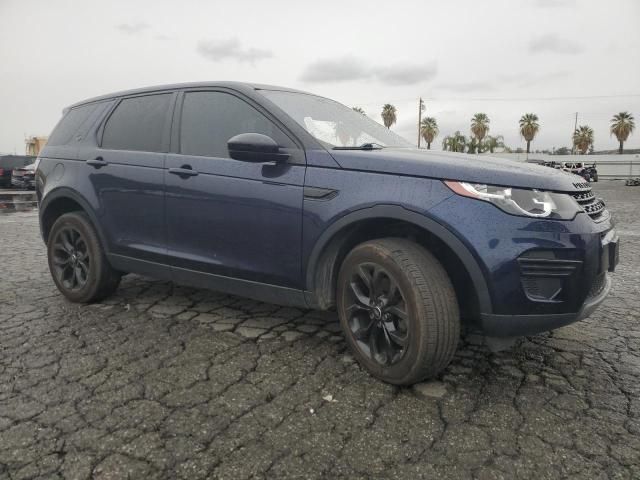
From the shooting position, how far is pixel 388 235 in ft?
9.07

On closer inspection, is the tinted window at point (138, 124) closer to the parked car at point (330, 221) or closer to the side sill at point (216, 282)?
the parked car at point (330, 221)

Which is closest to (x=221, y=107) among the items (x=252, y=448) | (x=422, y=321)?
(x=422, y=321)

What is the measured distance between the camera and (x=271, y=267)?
9.68 feet

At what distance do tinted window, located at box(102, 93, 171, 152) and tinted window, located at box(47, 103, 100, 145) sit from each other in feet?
1.27

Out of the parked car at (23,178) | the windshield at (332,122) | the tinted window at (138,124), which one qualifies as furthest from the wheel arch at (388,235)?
the parked car at (23,178)

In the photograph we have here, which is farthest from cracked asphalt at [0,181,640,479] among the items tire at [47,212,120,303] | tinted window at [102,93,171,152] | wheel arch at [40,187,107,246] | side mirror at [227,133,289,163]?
tinted window at [102,93,171,152]

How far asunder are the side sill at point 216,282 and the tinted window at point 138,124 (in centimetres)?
86

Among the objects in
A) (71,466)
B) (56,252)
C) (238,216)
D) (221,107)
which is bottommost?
(71,466)

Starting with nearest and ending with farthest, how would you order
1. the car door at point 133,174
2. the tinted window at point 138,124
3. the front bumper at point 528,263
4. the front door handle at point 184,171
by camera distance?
the front bumper at point 528,263 < the front door handle at point 184,171 < the car door at point 133,174 < the tinted window at point 138,124

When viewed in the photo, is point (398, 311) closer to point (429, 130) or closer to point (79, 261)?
Answer: point (79, 261)

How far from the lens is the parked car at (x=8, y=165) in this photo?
64.2 ft

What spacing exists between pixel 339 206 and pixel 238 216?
718mm

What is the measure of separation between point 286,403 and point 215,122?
6.36 feet

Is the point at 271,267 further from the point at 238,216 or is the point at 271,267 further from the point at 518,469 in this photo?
the point at 518,469
